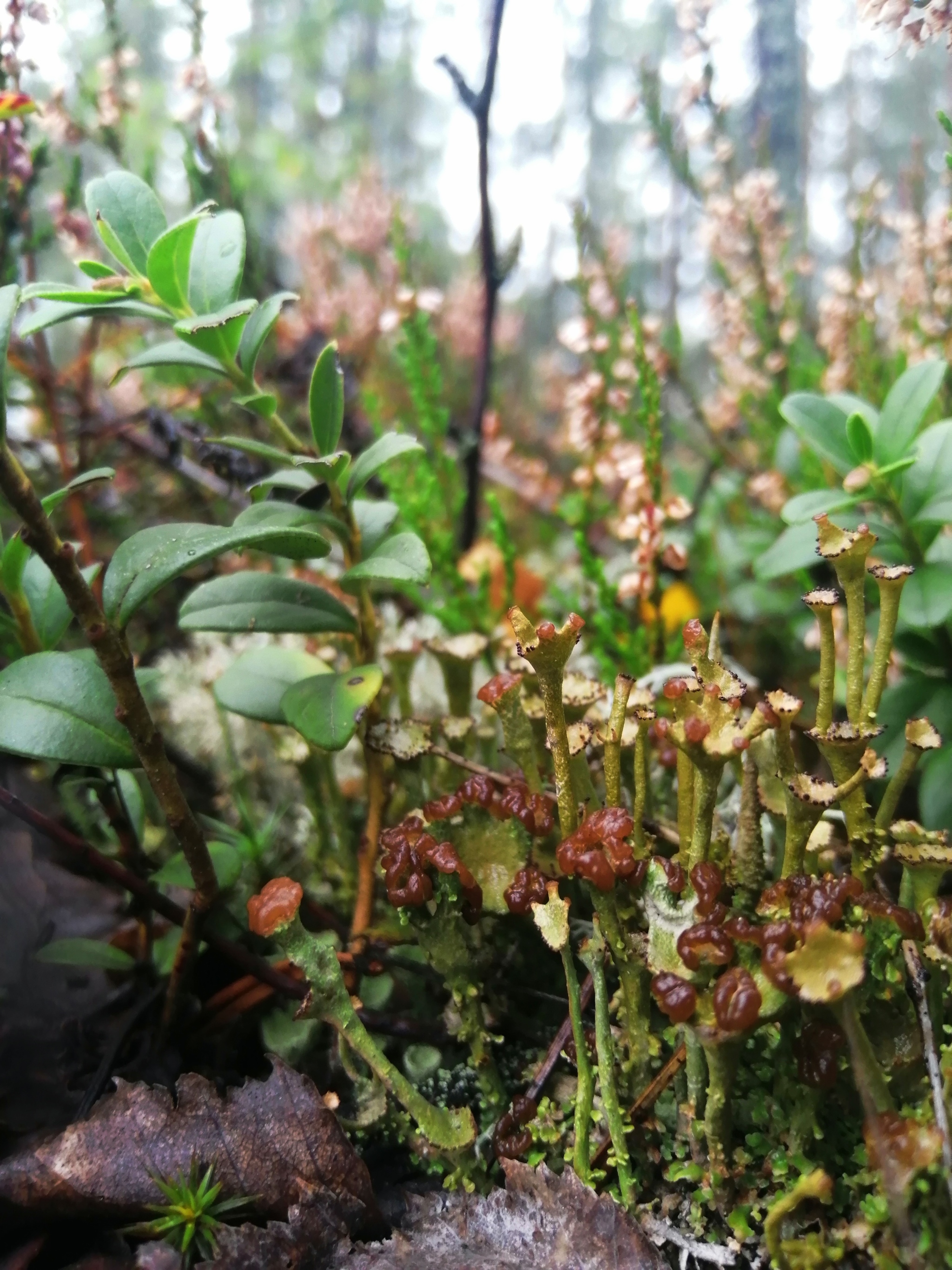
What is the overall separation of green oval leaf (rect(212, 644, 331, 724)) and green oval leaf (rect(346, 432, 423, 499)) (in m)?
0.27

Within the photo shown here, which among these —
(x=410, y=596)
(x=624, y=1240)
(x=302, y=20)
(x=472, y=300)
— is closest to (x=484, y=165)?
(x=410, y=596)

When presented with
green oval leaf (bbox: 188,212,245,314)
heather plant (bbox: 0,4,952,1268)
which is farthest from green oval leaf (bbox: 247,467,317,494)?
green oval leaf (bbox: 188,212,245,314)

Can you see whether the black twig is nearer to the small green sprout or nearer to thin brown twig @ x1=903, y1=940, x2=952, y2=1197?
thin brown twig @ x1=903, y1=940, x2=952, y2=1197

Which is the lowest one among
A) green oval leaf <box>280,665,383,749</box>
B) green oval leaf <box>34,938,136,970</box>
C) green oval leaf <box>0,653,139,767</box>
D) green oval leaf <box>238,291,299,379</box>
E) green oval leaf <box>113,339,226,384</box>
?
green oval leaf <box>34,938,136,970</box>

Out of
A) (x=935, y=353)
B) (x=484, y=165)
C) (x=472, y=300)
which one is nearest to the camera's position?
(x=484, y=165)

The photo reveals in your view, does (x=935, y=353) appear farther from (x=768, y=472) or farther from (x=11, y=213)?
(x=11, y=213)

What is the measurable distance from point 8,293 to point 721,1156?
3.89ft

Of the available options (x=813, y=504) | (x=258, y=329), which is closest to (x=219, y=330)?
(x=258, y=329)

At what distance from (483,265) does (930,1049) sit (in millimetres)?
1669

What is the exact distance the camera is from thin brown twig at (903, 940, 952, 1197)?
0.76 metres

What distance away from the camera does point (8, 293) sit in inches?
35.5

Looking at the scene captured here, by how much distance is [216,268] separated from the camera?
3.73 feet

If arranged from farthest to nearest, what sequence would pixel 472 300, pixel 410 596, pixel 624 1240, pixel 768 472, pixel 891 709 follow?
pixel 472 300, pixel 768 472, pixel 410 596, pixel 891 709, pixel 624 1240

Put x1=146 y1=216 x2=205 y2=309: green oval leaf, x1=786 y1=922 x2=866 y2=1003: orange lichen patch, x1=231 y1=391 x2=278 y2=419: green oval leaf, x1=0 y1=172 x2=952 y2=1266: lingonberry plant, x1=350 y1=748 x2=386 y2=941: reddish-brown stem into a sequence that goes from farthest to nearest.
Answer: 1. x1=350 y1=748 x2=386 y2=941: reddish-brown stem
2. x1=231 y1=391 x2=278 y2=419: green oval leaf
3. x1=146 y1=216 x2=205 y2=309: green oval leaf
4. x1=0 y1=172 x2=952 y2=1266: lingonberry plant
5. x1=786 y1=922 x2=866 y2=1003: orange lichen patch
